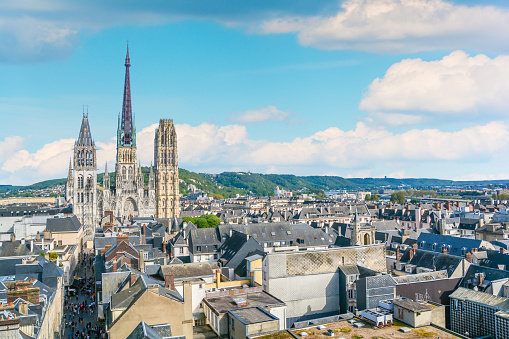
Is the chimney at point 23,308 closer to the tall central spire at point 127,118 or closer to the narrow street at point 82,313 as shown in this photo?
the narrow street at point 82,313

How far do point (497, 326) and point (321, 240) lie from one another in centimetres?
4683

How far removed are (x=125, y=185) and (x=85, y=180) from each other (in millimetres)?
15884

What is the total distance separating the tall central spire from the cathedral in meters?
1.59

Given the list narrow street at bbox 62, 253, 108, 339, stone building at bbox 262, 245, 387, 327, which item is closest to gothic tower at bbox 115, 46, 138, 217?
narrow street at bbox 62, 253, 108, 339

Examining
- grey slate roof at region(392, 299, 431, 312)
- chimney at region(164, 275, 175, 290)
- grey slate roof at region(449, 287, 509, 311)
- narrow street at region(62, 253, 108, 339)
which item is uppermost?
chimney at region(164, 275, 175, 290)

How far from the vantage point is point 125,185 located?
168500mm

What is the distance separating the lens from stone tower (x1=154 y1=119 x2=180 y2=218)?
6457 inches

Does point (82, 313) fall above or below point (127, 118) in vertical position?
below

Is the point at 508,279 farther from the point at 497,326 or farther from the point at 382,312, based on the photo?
the point at 382,312

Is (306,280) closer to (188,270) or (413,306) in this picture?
(188,270)

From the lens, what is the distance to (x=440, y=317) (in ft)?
128

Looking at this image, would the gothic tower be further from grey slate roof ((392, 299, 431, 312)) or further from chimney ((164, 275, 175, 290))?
grey slate roof ((392, 299, 431, 312))

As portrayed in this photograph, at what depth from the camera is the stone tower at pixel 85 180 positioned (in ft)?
496

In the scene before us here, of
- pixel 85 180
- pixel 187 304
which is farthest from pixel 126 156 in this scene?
pixel 187 304
